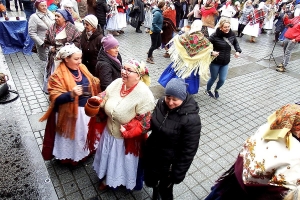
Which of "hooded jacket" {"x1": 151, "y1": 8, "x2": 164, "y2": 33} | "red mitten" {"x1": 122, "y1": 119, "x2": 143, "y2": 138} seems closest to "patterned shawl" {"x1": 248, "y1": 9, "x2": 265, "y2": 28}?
"hooded jacket" {"x1": 151, "y1": 8, "x2": 164, "y2": 33}

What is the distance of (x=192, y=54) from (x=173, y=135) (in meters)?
3.08

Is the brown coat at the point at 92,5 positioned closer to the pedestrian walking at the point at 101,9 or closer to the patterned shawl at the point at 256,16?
the pedestrian walking at the point at 101,9

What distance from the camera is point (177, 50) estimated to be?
522 cm

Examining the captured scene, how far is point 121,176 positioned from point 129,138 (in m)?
0.55

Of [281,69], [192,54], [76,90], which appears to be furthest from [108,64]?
[281,69]

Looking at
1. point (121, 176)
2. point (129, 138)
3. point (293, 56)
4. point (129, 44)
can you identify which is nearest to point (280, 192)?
point (129, 138)

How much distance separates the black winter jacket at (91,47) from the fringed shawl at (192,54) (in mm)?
1762

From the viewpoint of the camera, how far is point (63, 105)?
294 centimetres

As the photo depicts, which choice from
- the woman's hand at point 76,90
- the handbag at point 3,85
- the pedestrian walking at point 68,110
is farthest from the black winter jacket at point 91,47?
the woman's hand at point 76,90

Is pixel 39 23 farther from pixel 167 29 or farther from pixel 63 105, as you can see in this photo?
pixel 167 29

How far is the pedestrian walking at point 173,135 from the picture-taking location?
2.35m

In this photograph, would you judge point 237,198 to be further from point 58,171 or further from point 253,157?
point 58,171

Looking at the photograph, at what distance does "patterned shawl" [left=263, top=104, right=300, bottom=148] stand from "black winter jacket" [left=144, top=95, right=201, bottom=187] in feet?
2.33

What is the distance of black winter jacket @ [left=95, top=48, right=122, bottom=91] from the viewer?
11.2 ft
